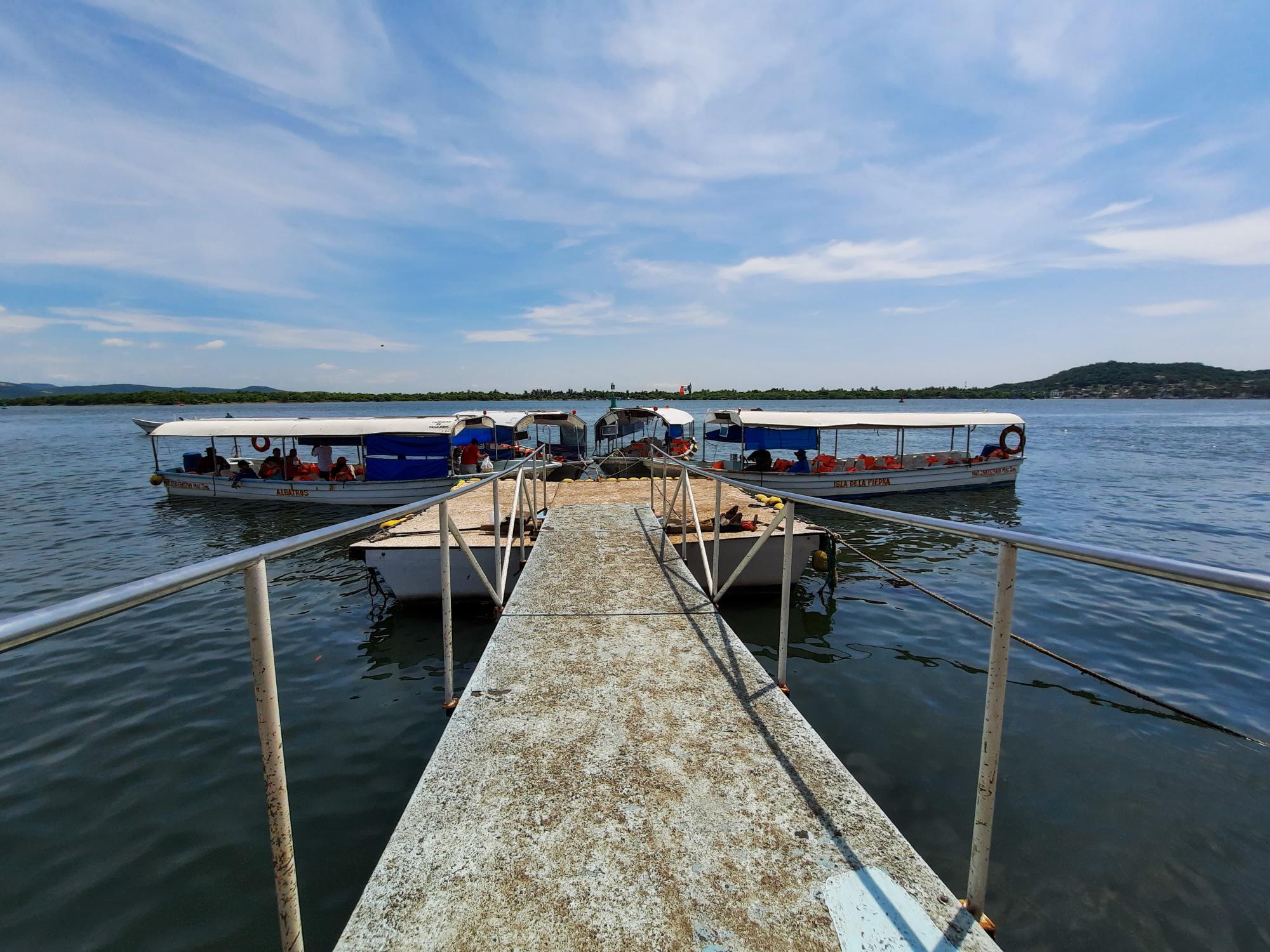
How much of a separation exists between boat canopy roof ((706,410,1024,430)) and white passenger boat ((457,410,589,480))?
568 centimetres

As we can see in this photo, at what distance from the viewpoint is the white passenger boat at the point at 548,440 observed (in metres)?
21.0

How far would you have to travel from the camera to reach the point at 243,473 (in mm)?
19375

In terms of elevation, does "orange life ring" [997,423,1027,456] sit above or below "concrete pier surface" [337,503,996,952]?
above

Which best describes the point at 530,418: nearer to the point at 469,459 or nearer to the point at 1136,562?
the point at 469,459

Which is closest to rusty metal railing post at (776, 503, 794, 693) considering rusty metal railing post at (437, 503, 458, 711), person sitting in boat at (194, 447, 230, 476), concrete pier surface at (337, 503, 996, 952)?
concrete pier surface at (337, 503, 996, 952)

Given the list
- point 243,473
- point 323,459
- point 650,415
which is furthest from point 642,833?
point 650,415

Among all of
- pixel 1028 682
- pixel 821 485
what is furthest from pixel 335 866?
pixel 821 485

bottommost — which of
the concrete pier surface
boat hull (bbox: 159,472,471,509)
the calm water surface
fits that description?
the calm water surface

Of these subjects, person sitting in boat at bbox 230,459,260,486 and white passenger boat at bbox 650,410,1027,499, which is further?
person sitting in boat at bbox 230,459,260,486

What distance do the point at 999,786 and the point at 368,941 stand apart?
5310 mm

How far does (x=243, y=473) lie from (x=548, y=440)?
436 inches

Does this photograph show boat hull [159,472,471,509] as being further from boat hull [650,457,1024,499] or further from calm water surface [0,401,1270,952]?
boat hull [650,457,1024,499]

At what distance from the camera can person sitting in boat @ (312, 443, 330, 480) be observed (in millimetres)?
19078

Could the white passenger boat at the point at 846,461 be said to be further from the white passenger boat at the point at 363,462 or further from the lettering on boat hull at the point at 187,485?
the lettering on boat hull at the point at 187,485
